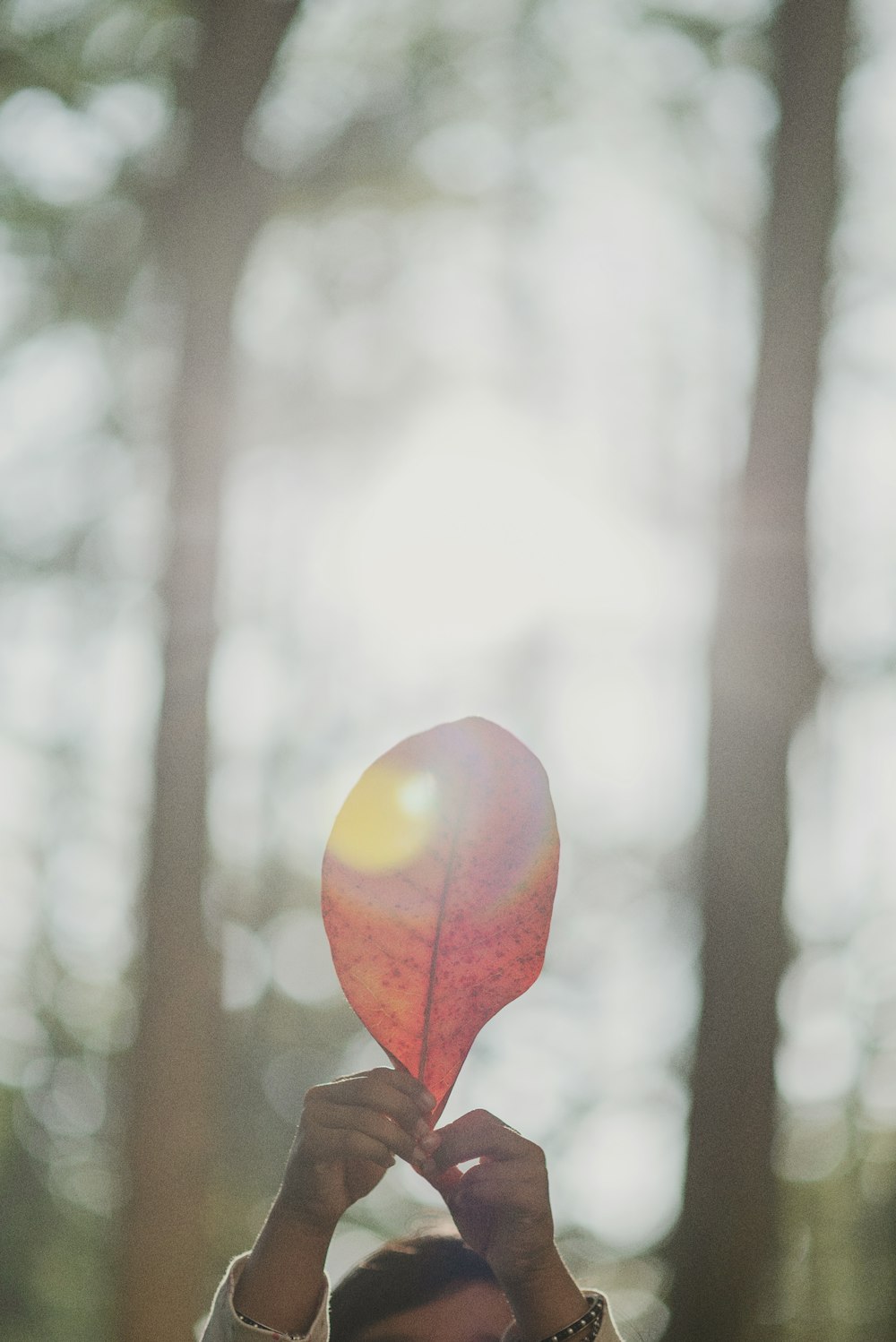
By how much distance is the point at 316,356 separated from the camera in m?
5.81

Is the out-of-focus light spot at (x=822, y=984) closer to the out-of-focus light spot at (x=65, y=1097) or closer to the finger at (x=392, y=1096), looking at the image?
the finger at (x=392, y=1096)

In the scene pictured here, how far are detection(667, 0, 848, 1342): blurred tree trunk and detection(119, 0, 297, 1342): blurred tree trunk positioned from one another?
1954 mm

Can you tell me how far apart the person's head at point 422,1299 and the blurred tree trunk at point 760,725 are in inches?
71.0

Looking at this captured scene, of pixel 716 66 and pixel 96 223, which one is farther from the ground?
pixel 716 66

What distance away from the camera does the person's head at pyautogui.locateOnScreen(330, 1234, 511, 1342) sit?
1.34 m

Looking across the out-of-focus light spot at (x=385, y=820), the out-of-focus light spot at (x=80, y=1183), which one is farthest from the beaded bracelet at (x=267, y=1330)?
the out-of-focus light spot at (x=80, y=1183)

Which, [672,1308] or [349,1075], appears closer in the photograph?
[349,1075]

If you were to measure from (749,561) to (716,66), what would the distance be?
279 cm

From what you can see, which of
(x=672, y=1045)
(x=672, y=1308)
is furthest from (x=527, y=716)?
(x=672, y=1308)

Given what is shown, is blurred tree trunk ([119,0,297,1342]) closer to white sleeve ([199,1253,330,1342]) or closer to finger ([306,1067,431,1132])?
white sleeve ([199,1253,330,1342])

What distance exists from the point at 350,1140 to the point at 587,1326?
0.28 meters

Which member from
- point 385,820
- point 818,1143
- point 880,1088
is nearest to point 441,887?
point 385,820

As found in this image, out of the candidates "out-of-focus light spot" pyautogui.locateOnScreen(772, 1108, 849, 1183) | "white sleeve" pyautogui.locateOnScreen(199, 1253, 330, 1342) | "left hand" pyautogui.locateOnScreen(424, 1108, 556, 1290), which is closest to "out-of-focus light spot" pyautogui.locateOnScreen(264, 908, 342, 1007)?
"out-of-focus light spot" pyautogui.locateOnScreen(772, 1108, 849, 1183)

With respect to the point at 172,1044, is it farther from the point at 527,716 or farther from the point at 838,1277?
the point at 838,1277
